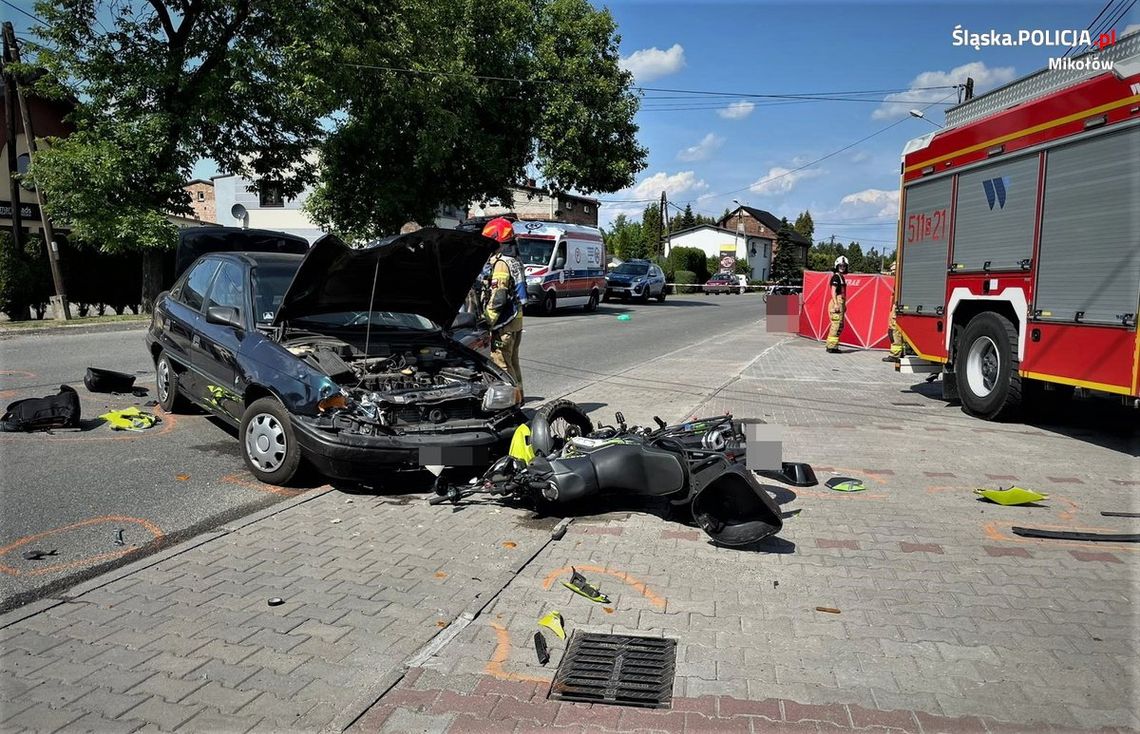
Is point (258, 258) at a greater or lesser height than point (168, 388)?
greater

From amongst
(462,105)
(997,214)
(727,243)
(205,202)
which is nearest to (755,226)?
(727,243)

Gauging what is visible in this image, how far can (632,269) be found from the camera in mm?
35469

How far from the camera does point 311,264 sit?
5.68 metres

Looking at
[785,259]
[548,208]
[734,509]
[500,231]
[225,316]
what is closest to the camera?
[734,509]

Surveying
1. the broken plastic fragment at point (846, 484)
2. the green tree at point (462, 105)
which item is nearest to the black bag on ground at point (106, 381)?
the broken plastic fragment at point (846, 484)

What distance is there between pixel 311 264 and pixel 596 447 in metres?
2.56

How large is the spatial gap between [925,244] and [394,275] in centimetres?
756

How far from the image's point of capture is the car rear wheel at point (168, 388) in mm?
7391

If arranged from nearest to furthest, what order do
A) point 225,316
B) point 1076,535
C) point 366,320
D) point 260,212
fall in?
1. point 1076,535
2. point 225,316
3. point 366,320
4. point 260,212

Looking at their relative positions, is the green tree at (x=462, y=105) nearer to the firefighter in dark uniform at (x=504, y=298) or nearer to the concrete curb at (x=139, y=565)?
the firefighter in dark uniform at (x=504, y=298)

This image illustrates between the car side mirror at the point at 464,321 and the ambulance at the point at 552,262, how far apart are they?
16.7 m

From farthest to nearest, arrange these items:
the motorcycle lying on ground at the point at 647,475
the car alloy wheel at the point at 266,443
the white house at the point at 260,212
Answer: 1. the white house at the point at 260,212
2. the car alloy wheel at the point at 266,443
3. the motorcycle lying on ground at the point at 647,475

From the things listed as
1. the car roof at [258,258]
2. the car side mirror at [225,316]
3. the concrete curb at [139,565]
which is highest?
the car roof at [258,258]

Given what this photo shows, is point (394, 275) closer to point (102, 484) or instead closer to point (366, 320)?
point (366, 320)
